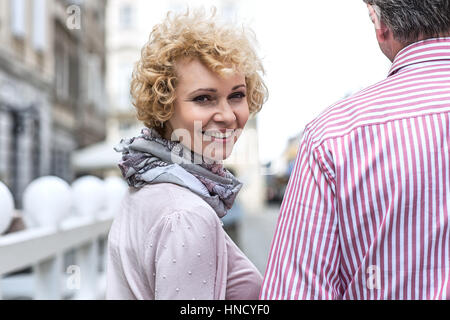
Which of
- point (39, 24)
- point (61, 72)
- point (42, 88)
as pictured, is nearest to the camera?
point (39, 24)

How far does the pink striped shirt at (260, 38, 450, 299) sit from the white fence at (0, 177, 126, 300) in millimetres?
1036

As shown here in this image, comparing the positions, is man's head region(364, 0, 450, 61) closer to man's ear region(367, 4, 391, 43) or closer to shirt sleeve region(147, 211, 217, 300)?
man's ear region(367, 4, 391, 43)

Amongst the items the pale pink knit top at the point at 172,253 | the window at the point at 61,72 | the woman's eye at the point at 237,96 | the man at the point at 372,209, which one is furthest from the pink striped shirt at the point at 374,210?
the window at the point at 61,72

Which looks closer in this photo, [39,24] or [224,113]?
[224,113]

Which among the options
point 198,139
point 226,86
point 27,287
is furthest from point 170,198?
point 27,287

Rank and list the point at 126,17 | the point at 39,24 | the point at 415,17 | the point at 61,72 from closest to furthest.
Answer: the point at 415,17 < the point at 39,24 < the point at 61,72 < the point at 126,17

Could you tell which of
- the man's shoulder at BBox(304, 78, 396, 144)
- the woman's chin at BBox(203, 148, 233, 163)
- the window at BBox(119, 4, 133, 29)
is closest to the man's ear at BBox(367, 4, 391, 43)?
the man's shoulder at BBox(304, 78, 396, 144)

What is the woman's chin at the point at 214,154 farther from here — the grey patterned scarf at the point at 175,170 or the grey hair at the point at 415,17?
the grey hair at the point at 415,17

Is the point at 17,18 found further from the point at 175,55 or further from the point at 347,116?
the point at 347,116

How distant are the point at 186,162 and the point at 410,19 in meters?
0.51

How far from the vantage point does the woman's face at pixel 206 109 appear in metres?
1.31

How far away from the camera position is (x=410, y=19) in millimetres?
1285

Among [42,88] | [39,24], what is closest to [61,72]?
[42,88]

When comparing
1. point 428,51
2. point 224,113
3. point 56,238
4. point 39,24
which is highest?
point 39,24
